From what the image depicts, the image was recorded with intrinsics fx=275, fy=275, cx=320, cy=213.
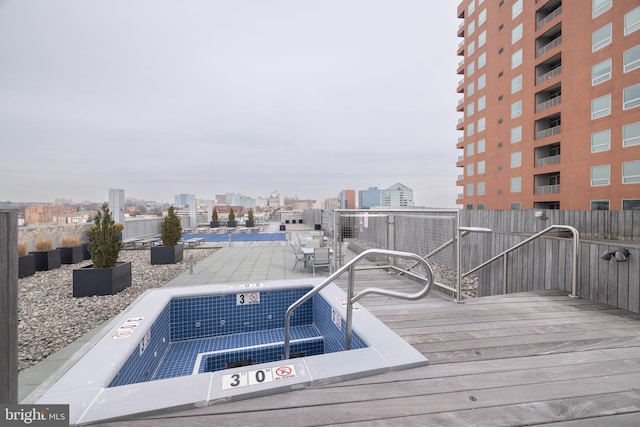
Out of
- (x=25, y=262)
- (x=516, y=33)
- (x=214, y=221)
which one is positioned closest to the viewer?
(x=25, y=262)

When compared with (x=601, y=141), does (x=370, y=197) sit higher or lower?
lower

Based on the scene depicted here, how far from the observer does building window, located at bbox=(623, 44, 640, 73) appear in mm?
12203

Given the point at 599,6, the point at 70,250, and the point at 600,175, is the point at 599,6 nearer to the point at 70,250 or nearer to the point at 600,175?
the point at 600,175

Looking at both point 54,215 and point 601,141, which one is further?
point 601,141

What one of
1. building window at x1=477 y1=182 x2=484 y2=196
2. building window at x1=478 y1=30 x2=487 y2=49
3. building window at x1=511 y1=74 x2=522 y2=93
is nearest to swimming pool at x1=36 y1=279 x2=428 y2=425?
building window at x1=511 y1=74 x2=522 y2=93

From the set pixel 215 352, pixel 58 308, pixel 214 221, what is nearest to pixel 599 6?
pixel 215 352

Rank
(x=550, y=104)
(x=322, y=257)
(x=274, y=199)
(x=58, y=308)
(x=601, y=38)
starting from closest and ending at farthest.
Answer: (x=58, y=308) < (x=322, y=257) < (x=601, y=38) < (x=550, y=104) < (x=274, y=199)

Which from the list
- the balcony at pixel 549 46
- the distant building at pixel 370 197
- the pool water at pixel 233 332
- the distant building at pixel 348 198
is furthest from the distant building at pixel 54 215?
the distant building at pixel 370 197

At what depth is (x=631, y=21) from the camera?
12.3 meters

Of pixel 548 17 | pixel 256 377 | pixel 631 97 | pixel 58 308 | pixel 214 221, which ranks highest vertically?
pixel 548 17

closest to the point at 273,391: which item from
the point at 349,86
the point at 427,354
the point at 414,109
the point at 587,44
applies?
the point at 427,354

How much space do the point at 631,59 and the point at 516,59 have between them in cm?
806

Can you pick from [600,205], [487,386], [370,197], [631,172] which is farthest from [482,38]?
[370,197]

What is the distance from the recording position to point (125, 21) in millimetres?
9945
